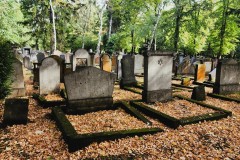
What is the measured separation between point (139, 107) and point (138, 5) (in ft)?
85.0

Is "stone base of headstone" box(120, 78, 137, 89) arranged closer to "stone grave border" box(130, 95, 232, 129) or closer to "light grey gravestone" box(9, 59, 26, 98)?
"stone grave border" box(130, 95, 232, 129)

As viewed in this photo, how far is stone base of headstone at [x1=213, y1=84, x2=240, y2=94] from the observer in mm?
9398

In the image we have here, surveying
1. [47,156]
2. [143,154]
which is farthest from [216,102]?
[47,156]

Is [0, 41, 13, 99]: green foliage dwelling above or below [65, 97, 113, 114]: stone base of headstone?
above

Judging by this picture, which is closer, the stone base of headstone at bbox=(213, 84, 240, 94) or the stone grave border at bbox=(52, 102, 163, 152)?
the stone grave border at bbox=(52, 102, 163, 152)

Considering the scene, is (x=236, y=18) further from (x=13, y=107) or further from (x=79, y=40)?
(x=79, y=40)

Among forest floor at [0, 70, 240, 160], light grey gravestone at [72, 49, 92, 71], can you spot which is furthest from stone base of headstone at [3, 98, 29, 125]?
light grey gravestone at [72, 49, 92, 71]

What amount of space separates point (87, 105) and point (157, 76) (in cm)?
275

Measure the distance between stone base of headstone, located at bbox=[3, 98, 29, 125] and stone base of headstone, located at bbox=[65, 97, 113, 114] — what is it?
4.02 feet

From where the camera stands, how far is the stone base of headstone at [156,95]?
7.79 metres

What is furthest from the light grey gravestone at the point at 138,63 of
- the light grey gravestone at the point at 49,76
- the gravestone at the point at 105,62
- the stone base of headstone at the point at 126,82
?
the light grey gravestone at the point at 49,76

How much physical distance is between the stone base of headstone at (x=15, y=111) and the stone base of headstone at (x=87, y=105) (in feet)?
4.02

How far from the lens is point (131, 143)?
184 inches

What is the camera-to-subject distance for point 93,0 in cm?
3064
